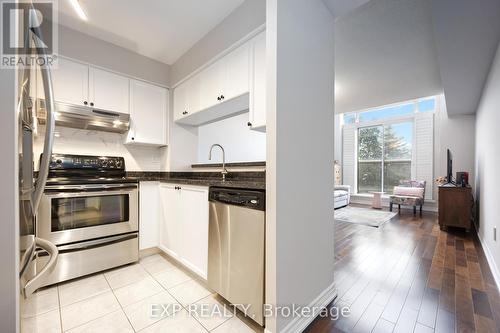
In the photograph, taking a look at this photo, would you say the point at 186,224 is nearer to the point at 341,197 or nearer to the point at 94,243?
the point at 94,243

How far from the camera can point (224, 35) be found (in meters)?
2.17

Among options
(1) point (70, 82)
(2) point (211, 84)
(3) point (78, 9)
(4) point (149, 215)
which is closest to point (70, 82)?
(1) point (70, 82)

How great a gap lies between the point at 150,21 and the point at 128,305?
8.81ft

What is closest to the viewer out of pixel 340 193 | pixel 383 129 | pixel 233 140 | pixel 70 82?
pixel 70 82

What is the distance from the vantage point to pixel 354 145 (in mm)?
6957

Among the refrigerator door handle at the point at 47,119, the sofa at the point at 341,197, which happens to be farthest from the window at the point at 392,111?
the refrigerator door handle at the point at 47,119

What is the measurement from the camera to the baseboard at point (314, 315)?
4.25 feet

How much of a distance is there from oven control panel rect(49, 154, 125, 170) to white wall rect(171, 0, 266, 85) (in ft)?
4.46

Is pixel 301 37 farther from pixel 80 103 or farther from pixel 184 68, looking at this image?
pixel 80 103

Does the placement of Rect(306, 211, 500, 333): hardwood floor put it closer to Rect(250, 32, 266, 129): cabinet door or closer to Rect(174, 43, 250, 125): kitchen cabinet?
Rect(250, 32, 266, 129): cabinet door

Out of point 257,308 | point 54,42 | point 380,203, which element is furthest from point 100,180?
point 380,203

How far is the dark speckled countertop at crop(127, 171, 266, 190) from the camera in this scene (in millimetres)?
1440

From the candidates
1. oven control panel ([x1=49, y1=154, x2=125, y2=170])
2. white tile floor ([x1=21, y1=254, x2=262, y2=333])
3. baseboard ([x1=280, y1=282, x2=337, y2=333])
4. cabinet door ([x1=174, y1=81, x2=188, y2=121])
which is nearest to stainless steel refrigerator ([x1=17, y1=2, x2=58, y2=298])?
white tile floor ([x1=21, y1=254, x2=262, y2=333])

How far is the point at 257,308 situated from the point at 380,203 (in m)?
5.69
